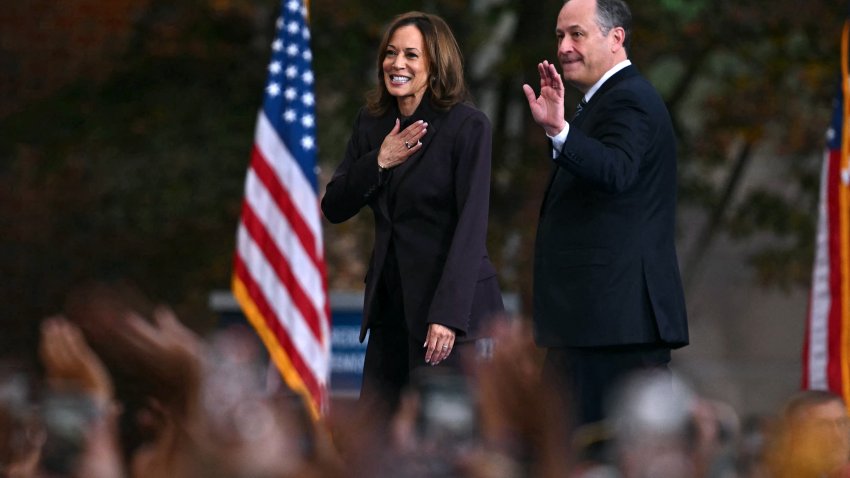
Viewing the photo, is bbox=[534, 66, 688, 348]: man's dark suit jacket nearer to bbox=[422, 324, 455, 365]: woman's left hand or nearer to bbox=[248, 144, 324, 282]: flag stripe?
bbox=[422, 324, 455, 365]: woman's left hand

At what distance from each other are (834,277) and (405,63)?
4465mm

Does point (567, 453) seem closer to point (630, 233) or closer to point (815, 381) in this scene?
point (630, 233)

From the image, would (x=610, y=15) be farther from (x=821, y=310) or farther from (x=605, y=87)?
(x=821, y=310)

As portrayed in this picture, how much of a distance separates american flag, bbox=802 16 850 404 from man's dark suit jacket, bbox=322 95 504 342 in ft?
13.1

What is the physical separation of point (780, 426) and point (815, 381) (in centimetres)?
682

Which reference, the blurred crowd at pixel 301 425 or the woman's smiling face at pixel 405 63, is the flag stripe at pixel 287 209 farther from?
the blurred crowd at pixel 301 425

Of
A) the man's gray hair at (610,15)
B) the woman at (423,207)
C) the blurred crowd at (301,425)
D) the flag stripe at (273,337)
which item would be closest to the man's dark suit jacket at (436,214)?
the woman at (423,207)

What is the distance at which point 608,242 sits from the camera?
Result: 4.85 metres

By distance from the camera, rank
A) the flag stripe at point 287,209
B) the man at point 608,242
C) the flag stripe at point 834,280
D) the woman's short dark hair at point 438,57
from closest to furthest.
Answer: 1. the man at point 608,242
2. the woman's short dark hair at point 438,57
3. the flag stripe at point 834,280
4. the flag stripe at point 287,209

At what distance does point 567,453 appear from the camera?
2.12 m

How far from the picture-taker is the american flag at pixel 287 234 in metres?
10.2

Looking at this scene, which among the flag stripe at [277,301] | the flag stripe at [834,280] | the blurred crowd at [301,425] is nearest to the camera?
the blurred crowd at [301,425]

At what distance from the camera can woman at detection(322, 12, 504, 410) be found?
504 cm

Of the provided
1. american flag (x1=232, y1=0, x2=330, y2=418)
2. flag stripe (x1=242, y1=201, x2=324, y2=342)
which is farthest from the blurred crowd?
flag stripe (x1=242, y1=201, x2=324, y2=342)
